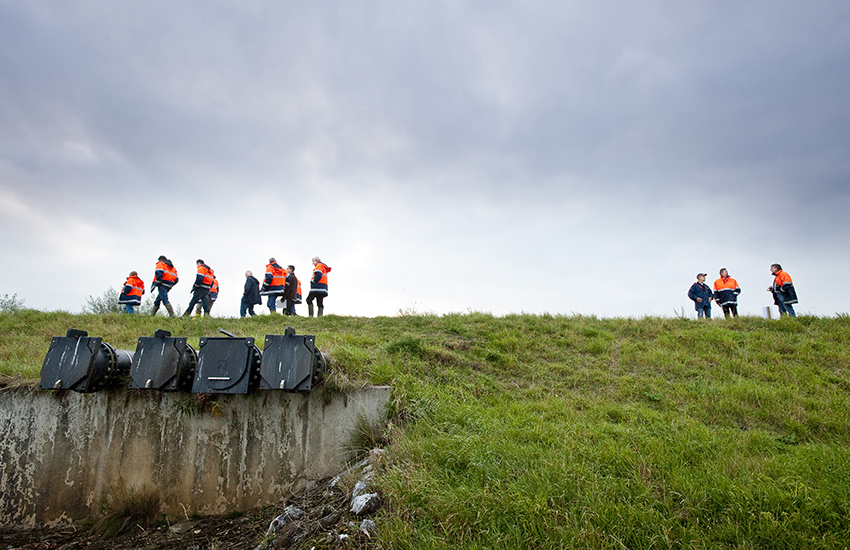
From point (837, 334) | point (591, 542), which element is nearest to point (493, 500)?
point (591, 542)

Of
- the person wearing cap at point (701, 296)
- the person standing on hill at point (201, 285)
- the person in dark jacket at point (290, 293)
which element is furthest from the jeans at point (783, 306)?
the person standing on hill at point (201, 285)

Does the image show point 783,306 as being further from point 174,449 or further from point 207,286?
point 207,286

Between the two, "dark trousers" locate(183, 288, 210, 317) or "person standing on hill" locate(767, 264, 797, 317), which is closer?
"person standing on hill" locate(767, 264, 797, 317)

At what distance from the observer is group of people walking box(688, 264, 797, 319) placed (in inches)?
484

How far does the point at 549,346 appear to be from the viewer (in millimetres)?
7898

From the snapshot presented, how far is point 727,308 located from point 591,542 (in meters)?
13.7

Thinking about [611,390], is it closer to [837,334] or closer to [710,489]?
[710,489]

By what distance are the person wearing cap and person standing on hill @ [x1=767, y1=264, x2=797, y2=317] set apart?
172cm

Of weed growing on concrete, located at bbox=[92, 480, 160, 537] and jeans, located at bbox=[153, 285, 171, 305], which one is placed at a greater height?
jeans, located at bbox=[153, 285, 171, 305]

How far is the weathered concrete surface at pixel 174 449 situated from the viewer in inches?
190

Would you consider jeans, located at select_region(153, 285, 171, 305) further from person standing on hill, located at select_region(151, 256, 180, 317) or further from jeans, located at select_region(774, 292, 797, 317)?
jeans, located at select_region(774, 292, 797, 317)

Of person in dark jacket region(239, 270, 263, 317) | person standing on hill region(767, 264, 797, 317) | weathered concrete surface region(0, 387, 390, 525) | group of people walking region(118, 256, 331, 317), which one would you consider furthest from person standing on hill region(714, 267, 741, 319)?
person in dark jacket region(239, 270, 263, 317)

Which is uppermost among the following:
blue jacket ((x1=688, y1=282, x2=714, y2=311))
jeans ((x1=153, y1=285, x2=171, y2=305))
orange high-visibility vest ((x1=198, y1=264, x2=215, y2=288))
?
orange high-visibility vest ((x1=198, y1=264, x2=215, y2=288))

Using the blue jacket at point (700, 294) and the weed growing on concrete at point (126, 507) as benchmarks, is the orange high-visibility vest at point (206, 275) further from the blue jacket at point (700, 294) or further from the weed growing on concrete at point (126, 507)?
the blue jacket at point (700, 294)
